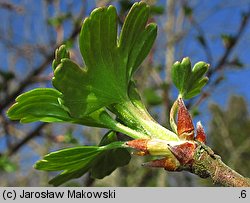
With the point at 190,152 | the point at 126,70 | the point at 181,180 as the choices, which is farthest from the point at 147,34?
the point at 181,180

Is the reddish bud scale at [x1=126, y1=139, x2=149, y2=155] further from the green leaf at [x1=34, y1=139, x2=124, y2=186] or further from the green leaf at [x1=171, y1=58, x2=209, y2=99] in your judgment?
the green leaf at [x1=171, y1=58, x2=209, y2=99]

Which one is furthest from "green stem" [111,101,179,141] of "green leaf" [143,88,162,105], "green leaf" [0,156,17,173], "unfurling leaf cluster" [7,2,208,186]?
"green leaf" [143,88,162,105]

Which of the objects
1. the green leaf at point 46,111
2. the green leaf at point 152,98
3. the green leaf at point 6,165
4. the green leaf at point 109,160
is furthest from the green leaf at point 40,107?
the green leaf at point 152,98

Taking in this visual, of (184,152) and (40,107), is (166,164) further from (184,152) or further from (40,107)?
(40,107)

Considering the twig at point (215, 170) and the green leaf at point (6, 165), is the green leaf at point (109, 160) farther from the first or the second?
the green leaf at point (6, 165)

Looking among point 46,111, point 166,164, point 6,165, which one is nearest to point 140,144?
point 166,164

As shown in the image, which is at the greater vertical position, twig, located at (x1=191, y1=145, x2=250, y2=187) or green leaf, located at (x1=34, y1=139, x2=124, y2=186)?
green leaf, located at (x1=34, y1=139, x2=124, y2=186)
